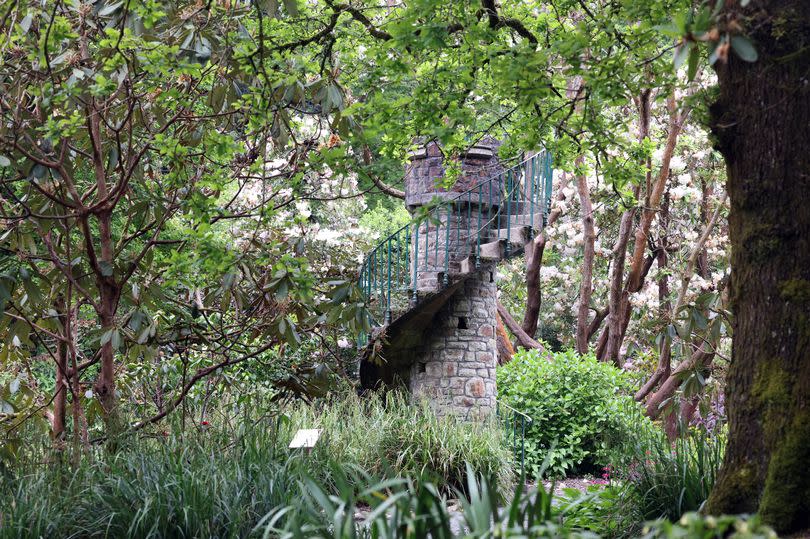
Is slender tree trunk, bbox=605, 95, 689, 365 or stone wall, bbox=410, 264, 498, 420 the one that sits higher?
slender tree trunk, bbox=605, 95, 689, 365

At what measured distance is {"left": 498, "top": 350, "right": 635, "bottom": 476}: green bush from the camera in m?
11.3

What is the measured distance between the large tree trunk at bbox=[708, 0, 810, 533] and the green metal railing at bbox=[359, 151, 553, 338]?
6066mm

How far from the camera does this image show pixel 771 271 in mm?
3869

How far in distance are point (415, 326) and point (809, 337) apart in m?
7.17

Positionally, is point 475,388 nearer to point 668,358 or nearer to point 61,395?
point 668,358

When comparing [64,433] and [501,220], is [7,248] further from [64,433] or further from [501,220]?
[501,220]

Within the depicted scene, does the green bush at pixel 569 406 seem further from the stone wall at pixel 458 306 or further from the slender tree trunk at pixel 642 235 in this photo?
the slender tree trunk at pixel 642 235

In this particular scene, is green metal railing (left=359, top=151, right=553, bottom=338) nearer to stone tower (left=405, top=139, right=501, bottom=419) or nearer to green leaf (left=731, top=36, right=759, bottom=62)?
stone tower (left=405, top=139, right=501, bottom=419)

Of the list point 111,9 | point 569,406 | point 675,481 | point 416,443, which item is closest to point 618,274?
point 569,406

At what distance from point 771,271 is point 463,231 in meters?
6.79

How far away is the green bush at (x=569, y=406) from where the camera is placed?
37.2ft

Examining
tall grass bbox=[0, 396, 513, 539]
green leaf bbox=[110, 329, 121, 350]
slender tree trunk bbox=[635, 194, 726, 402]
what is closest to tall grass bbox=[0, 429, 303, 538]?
tall grass bbox=[0, 396, 513, 539]

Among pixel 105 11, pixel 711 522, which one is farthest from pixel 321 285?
pixel 711 522

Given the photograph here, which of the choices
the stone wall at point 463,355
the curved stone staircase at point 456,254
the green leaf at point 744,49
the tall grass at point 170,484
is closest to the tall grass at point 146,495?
the tall grass at point 170,484
